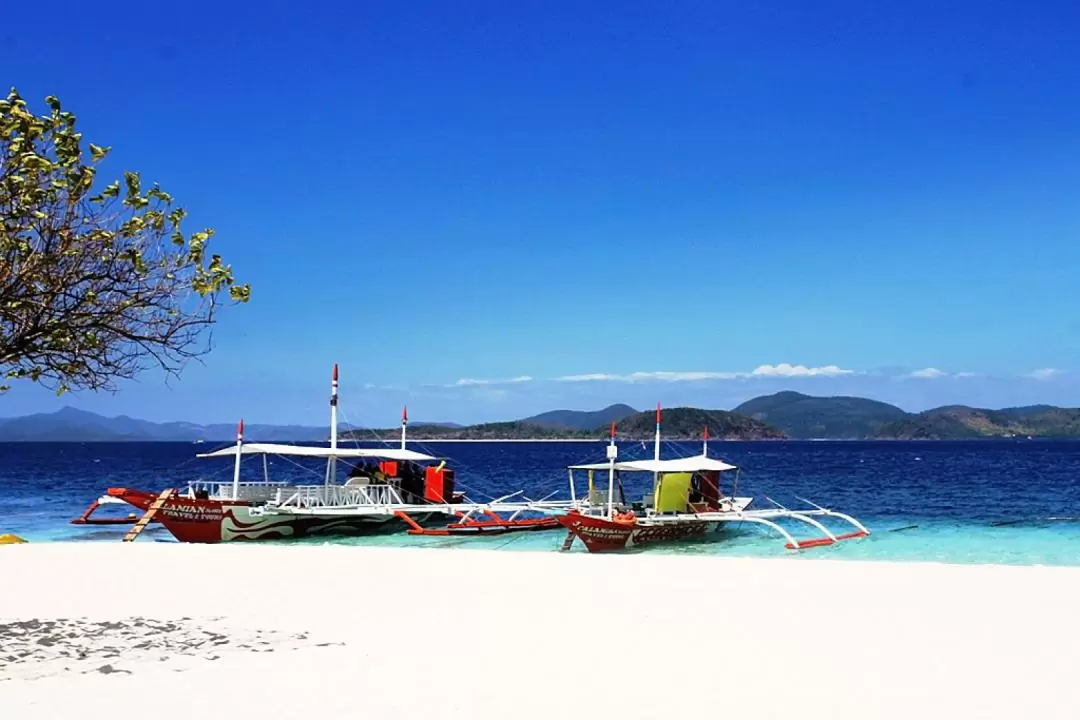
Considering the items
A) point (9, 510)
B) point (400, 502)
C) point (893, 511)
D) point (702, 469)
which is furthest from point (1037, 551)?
point (9, 510)

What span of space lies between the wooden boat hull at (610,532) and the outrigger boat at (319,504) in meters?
4.33

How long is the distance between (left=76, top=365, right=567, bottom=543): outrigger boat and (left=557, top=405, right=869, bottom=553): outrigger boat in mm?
3362

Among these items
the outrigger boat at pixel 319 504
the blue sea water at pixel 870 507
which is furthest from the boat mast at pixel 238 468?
the blue sea water at pixel 870 507

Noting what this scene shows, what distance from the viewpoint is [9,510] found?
46.9 m

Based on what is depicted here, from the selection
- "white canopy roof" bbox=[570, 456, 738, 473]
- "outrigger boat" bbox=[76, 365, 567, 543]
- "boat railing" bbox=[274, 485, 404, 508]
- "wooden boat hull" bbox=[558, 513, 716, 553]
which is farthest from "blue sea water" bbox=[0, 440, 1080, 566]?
"white canopy roof" bbox=[570, 456, 738, 473]

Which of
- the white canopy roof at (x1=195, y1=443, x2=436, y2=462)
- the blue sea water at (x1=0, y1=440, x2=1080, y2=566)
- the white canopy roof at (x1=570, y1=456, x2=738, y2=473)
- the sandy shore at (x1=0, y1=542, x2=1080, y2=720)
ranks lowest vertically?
the blue sea water at (x1=0, y1=440, x2=1080, y2=566)

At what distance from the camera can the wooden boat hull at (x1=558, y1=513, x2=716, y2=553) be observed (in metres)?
24.8

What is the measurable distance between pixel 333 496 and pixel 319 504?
500mm

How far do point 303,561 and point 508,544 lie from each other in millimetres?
11803

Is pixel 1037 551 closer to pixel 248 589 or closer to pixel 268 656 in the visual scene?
pixel 248 589

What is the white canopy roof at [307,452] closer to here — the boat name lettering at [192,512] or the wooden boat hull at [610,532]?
the boat name lettering at [192,512]

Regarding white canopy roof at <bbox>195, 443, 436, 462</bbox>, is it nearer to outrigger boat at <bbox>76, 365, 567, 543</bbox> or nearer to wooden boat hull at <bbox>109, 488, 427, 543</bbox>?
outrigger boat at <bbox>76, 365, 567, 543</bbox>

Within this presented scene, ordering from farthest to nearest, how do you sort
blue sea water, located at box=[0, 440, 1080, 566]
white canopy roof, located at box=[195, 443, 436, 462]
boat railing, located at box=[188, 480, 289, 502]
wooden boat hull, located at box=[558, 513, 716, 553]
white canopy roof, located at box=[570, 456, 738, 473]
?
white canopy roof, located at box=[195, 443, 436, 462] → blue sea water, located at box=[0, 440, 1080, 566] → boat railing, located at box=[188, 480, 289, 502] → white canopy roof, located at box=[570, 456, 738, 473] → wooden boat hull, located at box=[558, 513, 716, 553]

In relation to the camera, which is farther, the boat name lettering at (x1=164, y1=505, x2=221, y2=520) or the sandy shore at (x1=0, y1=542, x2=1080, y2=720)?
the boat name lettering at (x1=164, y1=505, x2=221, y2=520)
